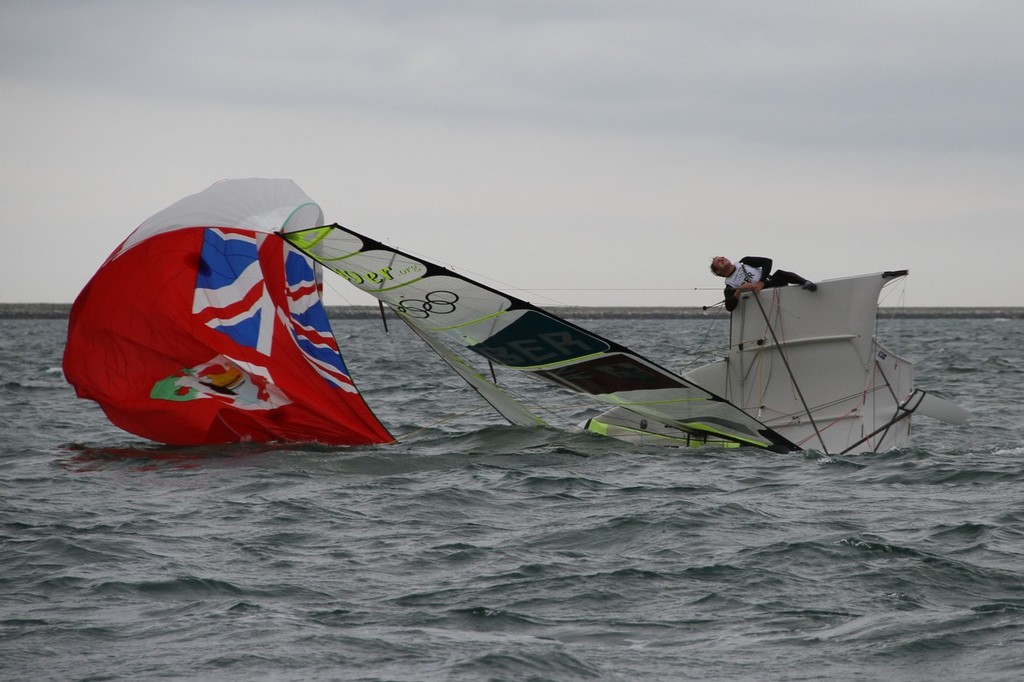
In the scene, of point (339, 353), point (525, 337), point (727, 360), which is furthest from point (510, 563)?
point (727, 360)

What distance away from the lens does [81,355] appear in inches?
527

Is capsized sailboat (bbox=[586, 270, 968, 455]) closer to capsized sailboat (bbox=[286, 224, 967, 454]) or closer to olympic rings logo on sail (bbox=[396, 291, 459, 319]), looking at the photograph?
capsized sailboat (bbox=[286, 224, 967, 454])

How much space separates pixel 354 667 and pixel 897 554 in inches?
149

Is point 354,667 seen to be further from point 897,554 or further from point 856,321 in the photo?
point 856,321

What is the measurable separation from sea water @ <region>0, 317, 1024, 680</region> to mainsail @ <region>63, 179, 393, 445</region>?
1.60ft

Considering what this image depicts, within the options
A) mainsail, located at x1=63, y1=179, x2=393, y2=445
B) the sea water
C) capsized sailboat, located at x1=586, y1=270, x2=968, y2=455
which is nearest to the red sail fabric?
mainsail, located at x1=63, y1=179, x2=393, y2=445

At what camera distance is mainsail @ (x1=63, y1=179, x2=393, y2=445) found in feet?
43.0

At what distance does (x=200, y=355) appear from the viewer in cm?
1319

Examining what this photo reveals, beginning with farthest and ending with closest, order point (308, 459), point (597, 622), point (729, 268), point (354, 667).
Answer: point (729, 268) < point (308, 459) < point (597, 622) < point (354, 667)

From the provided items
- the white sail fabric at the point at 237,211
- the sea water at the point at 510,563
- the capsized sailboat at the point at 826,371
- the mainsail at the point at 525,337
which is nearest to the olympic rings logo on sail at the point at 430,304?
the mainsail at the point at 525,337

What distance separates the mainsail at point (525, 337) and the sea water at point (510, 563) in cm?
46

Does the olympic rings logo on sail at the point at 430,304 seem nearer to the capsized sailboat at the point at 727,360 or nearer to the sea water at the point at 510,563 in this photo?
the capsized sailboat at the point at 727,360

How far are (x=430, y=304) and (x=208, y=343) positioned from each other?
2.71m

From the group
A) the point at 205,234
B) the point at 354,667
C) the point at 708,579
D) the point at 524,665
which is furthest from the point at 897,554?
the point at 205,234
